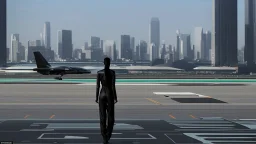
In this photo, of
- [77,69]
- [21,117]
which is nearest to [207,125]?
[21,117]

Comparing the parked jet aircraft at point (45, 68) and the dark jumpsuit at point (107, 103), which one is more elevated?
the parked jet aircraft at point (45, 68)

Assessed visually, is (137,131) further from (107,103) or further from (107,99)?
(107,99)

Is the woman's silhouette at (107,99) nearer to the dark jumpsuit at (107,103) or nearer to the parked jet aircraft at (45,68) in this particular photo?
the dark jumpsuit at (107,103)

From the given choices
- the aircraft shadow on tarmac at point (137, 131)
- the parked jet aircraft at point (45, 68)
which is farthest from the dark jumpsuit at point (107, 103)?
the parked jet aircraft at point (45, 68)

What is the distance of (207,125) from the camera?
20.0m

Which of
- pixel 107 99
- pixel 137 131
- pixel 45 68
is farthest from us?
pixel 45 68

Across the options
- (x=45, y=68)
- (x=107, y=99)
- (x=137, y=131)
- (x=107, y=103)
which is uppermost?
(x=45, y=68)

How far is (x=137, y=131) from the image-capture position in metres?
17.9

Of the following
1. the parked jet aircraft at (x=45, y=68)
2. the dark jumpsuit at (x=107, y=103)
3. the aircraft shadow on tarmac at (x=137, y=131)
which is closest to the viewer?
the dark jumpsuit at (x=107, y=103)

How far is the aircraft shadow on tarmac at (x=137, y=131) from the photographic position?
15602mm

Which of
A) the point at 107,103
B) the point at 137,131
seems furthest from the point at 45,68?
the point at 107,103

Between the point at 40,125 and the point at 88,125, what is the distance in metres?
1.94

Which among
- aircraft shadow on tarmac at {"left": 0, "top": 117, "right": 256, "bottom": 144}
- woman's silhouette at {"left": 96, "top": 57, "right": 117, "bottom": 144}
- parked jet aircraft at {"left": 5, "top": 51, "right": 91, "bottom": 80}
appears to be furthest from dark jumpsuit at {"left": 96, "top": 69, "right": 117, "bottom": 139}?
parked jet aircraft at {"left": 5, "top": 51, "right": 91, "bottom": 80}

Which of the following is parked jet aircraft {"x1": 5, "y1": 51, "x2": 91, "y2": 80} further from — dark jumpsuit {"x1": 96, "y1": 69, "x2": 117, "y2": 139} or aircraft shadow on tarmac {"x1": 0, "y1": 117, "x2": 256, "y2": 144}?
dark jumpsuit {"x1": 96, "y1": 69, "x2": 117, "y2": 139}
